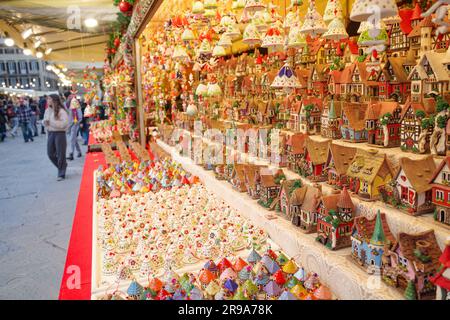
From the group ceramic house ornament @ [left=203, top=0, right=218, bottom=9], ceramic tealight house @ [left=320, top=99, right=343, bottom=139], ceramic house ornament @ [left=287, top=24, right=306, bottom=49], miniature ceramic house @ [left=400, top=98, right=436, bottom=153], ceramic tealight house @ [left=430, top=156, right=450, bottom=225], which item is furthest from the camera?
ceramic house ornament @ [left=203, top=0, right=218, bottom=9]

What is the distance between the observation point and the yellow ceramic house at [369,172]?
80.4 inches

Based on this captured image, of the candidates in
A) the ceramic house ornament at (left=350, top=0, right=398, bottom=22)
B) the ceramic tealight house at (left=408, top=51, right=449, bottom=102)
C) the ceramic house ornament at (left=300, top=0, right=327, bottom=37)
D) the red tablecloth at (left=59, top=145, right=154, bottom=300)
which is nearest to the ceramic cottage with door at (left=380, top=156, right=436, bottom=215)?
the ceramic tealight house at (left=408, top=51, right=449, bottom=102)

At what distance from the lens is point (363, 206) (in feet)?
6.72

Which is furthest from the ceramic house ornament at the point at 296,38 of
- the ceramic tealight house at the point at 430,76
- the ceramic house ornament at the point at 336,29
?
the ceramic tealight house at the point at 430,76

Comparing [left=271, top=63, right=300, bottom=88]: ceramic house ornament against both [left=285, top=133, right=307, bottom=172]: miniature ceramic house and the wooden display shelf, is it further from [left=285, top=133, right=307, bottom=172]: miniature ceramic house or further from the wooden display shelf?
the wooden display shelf

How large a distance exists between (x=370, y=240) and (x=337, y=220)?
0.25 meters

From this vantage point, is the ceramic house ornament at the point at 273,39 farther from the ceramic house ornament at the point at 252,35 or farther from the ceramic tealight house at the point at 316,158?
the ceramic tealight house at the point at 316,158

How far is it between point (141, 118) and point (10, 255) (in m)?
3.81

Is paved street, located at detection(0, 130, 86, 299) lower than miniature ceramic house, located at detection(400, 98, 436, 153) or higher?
lower

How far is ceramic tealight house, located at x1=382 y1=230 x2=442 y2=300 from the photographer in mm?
1504

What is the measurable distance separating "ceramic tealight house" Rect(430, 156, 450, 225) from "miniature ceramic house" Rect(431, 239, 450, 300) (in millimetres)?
331

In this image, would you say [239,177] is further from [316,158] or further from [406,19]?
[406,19]

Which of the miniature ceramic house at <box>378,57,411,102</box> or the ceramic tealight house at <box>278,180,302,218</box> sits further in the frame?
the ceramic tealight house at <box>278,180,302,218</box>

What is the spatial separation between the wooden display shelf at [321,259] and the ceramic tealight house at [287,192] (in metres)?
0.08
